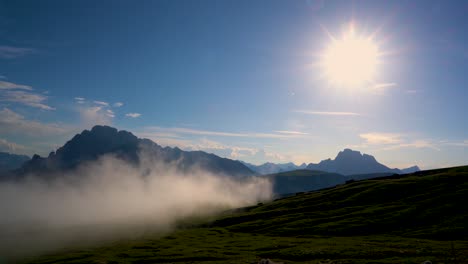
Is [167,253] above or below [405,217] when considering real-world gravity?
below

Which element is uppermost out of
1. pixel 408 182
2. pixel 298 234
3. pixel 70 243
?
pixel 408 182

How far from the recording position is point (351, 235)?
3873 inches

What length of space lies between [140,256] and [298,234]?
2025 inches

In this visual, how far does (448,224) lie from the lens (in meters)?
91.4

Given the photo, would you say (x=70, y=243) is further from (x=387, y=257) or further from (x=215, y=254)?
(x=387, y=257)

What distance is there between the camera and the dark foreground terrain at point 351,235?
6881cm

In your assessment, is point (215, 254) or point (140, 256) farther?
point (140, 256)

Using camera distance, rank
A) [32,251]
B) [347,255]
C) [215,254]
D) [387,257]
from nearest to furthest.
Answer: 1. [387,257]
2. [347,255]
3. [215,254]
4. [32,251]

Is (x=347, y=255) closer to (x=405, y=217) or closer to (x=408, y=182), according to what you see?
(x=405, y=217)

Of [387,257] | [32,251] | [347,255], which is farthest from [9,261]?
[387,257]

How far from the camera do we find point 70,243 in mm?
141875

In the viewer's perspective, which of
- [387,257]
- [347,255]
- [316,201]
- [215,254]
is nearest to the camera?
[387,257]

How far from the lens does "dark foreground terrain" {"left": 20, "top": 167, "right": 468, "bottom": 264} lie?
68.8 m

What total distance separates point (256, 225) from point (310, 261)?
7267 centimetres
